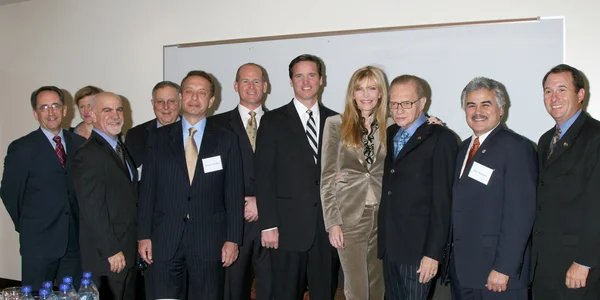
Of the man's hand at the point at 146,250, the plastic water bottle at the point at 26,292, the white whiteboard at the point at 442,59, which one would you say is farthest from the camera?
the white whiteboard at the point at 442,59

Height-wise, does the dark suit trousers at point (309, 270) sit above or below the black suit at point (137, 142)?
below

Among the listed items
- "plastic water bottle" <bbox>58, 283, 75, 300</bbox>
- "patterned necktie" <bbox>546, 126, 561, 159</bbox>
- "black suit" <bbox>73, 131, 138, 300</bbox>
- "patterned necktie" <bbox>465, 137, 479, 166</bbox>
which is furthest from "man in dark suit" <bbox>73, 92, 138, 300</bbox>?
"patterned necktie" <bbox>546, 126, 561, 159</bbox>

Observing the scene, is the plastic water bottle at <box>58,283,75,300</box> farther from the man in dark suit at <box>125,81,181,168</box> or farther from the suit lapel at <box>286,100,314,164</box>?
the man in dark suit at <box>125,81,181,168</box>

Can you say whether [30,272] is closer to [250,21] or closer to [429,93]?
[250,21]

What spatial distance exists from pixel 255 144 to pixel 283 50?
1577 mm

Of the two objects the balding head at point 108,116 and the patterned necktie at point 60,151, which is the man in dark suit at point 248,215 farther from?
the patterned necktie at point 60,151

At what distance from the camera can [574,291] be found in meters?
2.84

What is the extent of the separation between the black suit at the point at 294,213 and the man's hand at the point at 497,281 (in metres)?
1.06

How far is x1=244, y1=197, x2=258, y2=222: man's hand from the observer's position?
3.76 metres

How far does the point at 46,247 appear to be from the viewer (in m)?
3.86

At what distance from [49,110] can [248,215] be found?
1.72 meters

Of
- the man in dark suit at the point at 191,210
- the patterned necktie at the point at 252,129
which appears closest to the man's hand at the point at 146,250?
the man in dark suit at the point at 191,210

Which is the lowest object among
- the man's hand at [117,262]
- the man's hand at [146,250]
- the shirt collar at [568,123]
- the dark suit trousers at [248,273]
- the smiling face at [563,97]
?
the dark suit trousers at [248,273]

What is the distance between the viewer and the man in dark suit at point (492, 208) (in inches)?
109
